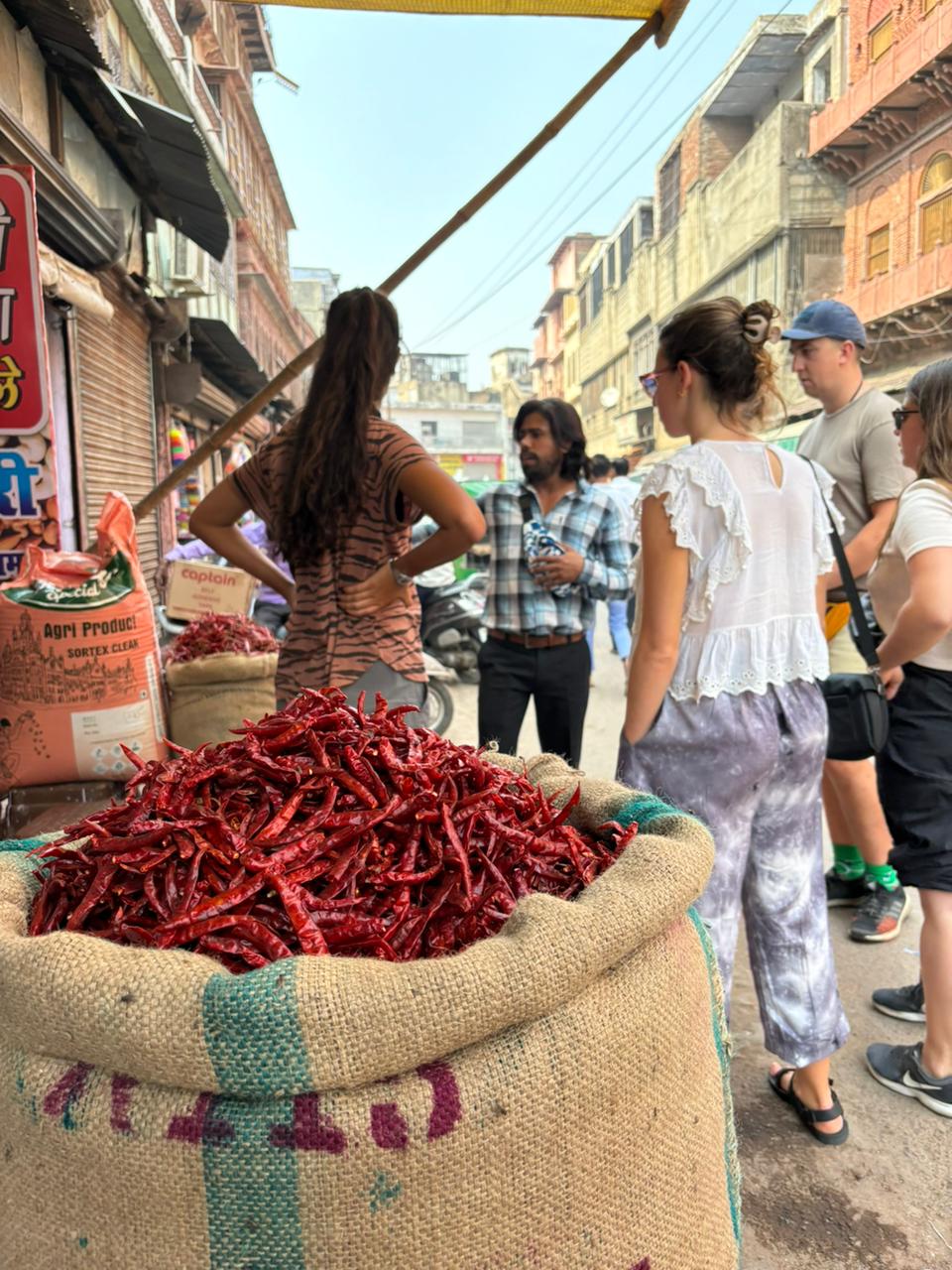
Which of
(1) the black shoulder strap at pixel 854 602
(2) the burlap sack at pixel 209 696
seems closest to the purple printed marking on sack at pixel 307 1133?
(1) the black shoulder strap at pixel 854 602

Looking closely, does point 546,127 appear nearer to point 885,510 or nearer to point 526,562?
point 526,562

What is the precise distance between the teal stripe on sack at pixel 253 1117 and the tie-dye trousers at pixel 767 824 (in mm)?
1606

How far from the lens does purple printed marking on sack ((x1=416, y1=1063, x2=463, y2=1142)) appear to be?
935mm

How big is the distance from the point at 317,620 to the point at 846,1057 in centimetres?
239

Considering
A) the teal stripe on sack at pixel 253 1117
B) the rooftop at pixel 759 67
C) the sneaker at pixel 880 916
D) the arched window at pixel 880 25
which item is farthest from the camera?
the rooftop at pixel 759 67

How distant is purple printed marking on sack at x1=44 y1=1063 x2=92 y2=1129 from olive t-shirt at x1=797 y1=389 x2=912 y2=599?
133 inches

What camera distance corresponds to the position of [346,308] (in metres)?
2.59

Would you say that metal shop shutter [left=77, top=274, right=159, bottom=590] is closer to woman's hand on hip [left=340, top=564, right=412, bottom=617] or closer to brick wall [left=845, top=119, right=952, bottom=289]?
woman's hand on hip [left=340, top=564, right=412, bottom=617]

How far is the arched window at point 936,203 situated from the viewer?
1546 centimetres

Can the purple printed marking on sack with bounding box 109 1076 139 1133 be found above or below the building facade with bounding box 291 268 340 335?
below

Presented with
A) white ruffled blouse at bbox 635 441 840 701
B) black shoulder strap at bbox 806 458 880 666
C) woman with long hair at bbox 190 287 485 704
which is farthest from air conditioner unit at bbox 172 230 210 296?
white ruffled blouse at bbox 635 441 840 701

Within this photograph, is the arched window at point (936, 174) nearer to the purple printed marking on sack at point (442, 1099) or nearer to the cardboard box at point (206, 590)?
the cardboard box at point (206, 590)

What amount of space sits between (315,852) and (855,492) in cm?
332

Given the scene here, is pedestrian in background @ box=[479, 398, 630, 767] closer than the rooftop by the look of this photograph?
Yes
